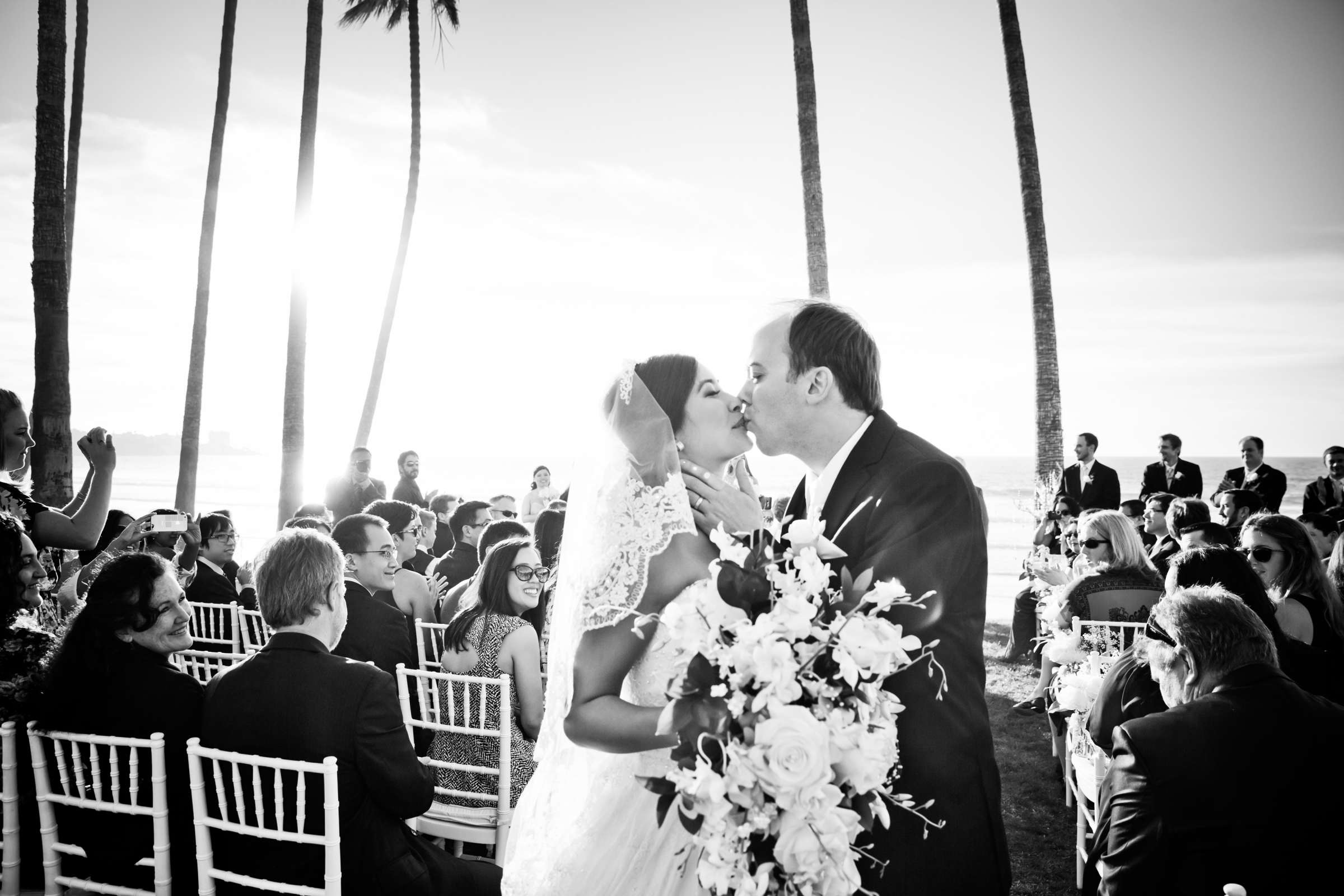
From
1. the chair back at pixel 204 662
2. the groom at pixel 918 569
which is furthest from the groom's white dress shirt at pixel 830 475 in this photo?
the chair back at pixel 204 662

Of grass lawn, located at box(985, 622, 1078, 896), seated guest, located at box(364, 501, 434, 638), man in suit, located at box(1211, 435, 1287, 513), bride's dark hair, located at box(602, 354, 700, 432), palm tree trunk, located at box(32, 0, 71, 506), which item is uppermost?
palm tree trunk, located at box(32, 0, 71, 506)

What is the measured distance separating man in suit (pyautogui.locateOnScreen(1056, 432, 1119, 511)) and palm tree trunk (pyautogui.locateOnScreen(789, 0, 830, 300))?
165 inches

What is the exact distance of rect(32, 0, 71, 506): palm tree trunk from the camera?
7.88 m

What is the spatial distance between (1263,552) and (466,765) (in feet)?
14.9

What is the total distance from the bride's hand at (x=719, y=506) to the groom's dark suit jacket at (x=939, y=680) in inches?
14.7

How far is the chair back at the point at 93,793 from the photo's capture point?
9.05 feet

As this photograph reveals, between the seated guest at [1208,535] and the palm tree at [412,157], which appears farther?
the palm tree at [412,157]

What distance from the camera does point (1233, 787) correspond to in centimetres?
247

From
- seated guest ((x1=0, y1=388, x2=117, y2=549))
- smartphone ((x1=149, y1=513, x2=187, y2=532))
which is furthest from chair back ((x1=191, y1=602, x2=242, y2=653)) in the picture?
seated guest ((x1=0, y1=388, x2=117, y2=549))

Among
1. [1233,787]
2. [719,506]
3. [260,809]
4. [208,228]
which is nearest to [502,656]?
[260,809]

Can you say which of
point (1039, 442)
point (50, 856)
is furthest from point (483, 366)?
point (50, 856)

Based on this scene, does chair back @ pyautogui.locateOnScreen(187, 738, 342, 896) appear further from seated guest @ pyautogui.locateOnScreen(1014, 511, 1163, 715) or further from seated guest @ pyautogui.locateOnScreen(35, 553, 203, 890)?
seated guest @ pyautogui.locateOnScreen(1014, 511, 1163, 715)

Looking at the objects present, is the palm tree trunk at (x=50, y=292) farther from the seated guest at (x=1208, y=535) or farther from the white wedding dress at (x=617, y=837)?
the seated guest at (x=1208, y=535)

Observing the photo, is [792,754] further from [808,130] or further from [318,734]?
[808,130]
